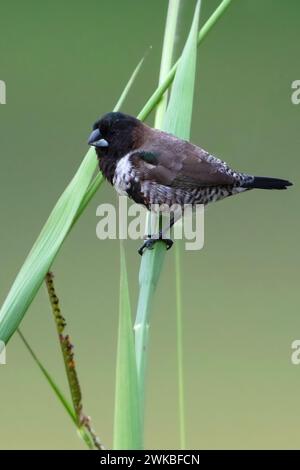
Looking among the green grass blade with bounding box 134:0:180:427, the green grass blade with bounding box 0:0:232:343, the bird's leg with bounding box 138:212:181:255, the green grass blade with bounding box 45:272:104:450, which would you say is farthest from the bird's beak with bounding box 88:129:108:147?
the green grass blade with bounding box 45:272:104:450

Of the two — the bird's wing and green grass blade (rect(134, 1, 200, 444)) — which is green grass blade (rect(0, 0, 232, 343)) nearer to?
green grass blade (rect(134, 1, 200, 444))

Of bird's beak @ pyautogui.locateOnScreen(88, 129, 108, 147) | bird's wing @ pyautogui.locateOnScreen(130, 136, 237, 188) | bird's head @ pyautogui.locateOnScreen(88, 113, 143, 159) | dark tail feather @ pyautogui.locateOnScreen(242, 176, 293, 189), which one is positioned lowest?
dark tail feather @ pyautogui.locateOnScreen(242, 176, 293, 189)

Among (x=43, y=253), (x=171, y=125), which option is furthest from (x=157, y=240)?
(x=43, y=253)

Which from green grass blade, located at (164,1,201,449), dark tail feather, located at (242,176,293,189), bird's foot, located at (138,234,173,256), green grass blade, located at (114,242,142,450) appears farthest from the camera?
dark tail feather, located at (242,176,293,189)

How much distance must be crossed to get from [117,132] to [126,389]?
1062mm

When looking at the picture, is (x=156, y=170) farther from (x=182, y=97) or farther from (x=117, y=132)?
(x=182, y=97)

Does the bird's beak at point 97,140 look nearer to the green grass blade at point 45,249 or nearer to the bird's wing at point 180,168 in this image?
the bird's wing at point 180,168

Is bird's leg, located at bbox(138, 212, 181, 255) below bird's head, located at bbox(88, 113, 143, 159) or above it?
below

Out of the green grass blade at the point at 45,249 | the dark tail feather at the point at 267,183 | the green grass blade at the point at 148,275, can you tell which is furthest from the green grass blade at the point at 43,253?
the dark tail feather at the point at 267,183

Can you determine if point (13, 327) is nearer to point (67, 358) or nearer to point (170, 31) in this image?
point (67, 358)

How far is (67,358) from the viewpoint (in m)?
1.15

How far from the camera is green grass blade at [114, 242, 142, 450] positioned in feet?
3.56

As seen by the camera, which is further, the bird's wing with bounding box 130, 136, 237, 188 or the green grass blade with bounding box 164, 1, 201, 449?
the bird's wing with bounding box 130, 136, 237, 188

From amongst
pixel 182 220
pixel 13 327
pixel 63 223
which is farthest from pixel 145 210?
pixel 13 327
